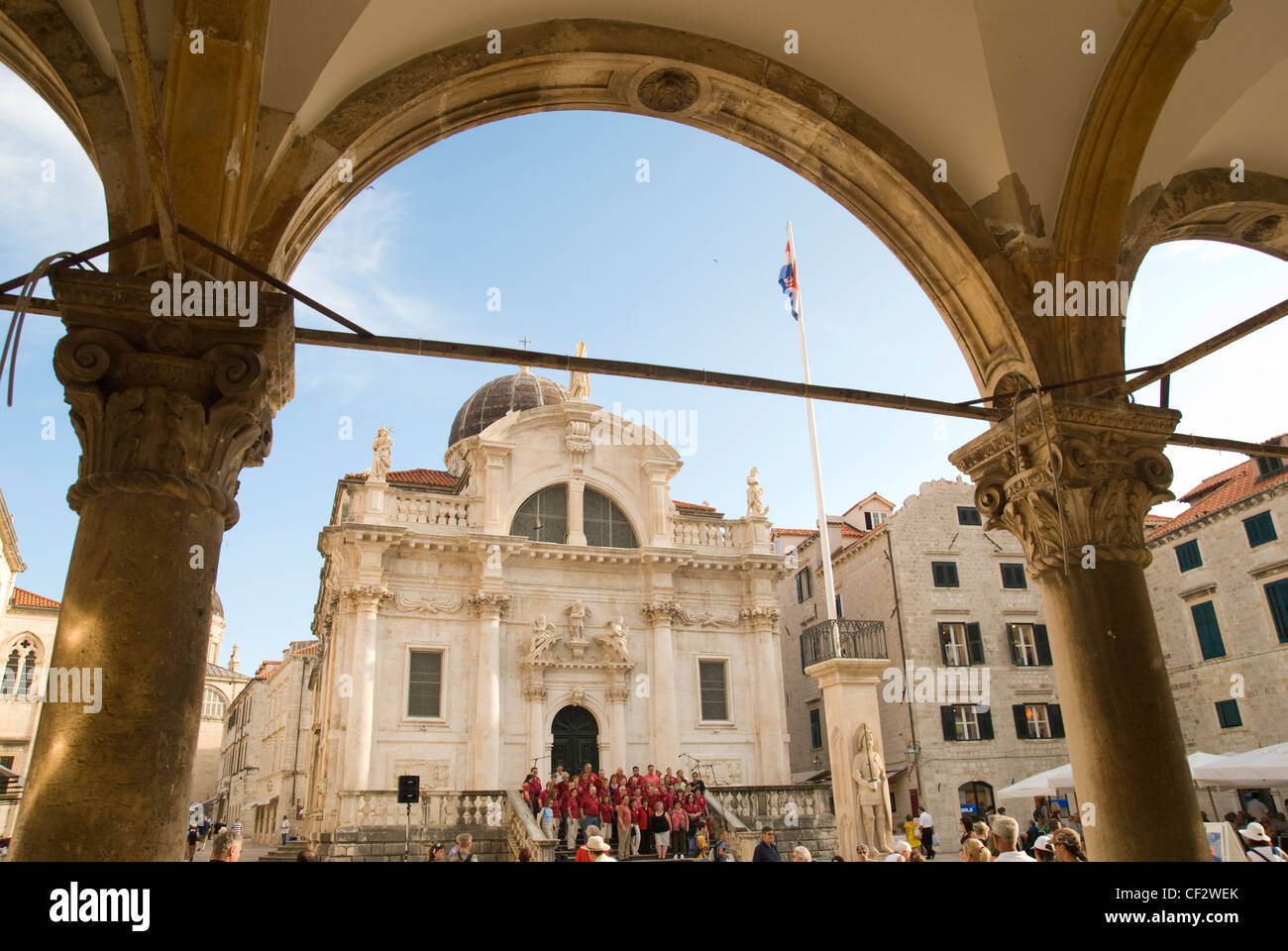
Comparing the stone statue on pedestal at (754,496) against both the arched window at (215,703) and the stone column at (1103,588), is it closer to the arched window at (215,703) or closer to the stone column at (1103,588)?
the stone column at (1103,588)

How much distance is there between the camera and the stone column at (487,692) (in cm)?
2259

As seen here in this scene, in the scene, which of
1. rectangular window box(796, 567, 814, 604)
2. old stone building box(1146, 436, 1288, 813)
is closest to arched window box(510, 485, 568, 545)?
rectangular window box(796, 567, 814, 604)

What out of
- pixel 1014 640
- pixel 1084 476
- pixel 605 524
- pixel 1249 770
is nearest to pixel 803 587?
pixel 1014 640

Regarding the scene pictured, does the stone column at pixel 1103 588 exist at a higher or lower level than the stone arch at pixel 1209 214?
lower

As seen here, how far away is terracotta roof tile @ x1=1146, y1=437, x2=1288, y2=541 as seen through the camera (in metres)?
25.6

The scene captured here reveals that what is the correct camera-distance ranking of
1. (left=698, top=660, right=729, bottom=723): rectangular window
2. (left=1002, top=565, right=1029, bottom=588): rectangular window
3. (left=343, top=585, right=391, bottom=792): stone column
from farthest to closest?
(left=1002, top=565, right=1029, bottom=588): rectangular window
(left=698, top=660, right=729, bottom=723): rectangular window
(left=343, top=585, right=391, bottom=792): stone column

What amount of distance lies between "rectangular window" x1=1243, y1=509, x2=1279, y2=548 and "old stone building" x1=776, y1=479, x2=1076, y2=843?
6441 millimetres

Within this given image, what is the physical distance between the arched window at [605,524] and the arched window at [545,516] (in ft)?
2.25

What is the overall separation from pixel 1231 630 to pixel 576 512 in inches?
747

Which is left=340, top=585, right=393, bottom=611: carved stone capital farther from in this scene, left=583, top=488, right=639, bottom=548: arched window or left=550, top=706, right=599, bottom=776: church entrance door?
left=583, top=488, right=639, bottom=548: arched window

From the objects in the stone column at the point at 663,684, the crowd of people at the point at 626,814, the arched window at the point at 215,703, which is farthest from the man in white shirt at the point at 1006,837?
the arched window at the point at 215,703

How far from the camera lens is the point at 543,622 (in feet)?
80.2
